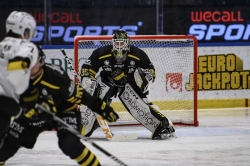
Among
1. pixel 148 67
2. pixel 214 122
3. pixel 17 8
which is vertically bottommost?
pixel 214 122

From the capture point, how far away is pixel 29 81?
14.0 feet

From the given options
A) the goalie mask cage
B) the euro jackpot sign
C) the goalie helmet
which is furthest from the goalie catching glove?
the euro jackpot sign

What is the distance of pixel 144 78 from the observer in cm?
714

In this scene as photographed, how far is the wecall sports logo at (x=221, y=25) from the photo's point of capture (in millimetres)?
11023

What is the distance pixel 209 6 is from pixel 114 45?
4.10 m

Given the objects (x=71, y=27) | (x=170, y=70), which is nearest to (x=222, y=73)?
(x=170, y=70)

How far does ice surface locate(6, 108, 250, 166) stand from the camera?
5.69 m

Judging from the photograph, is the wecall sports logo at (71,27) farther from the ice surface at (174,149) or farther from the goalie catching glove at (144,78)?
the goalie catching glove at (144,78)

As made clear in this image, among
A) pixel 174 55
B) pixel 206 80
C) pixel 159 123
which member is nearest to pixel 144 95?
pixel 159 123

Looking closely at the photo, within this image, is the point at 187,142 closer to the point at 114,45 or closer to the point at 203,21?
the point at 114,45

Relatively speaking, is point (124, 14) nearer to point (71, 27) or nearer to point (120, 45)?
point (71, 27)

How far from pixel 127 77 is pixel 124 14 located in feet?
11.5

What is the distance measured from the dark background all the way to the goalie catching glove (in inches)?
137

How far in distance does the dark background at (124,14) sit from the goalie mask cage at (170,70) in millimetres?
1602
